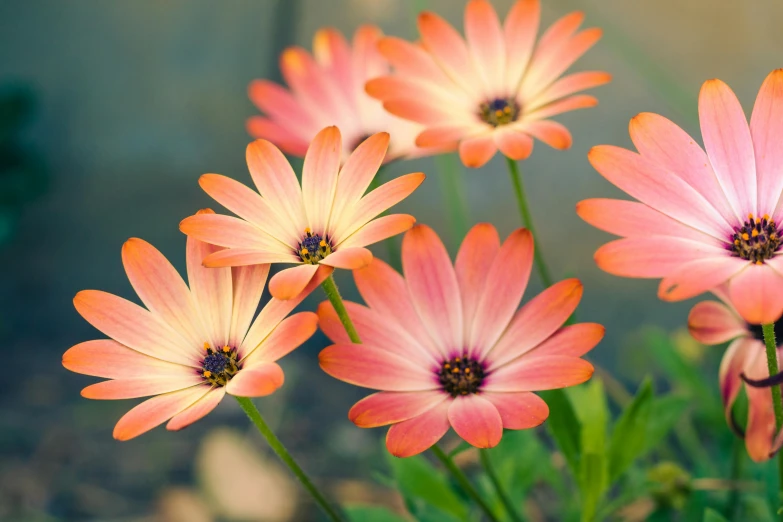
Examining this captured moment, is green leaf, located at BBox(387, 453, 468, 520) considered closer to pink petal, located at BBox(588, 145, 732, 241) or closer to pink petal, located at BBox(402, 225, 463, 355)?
pink petal, located at BBox(402, 225, 463, 355)

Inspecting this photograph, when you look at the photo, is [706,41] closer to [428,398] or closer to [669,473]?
[669,473]

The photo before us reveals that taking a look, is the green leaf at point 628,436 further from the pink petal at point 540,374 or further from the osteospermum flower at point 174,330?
the osteospermum flower at point 174,330

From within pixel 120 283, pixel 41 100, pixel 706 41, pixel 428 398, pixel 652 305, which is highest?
pixel 41 100

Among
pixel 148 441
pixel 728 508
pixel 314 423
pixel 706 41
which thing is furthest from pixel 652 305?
pixel 148 441

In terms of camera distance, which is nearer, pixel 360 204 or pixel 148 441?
pixel 360 204

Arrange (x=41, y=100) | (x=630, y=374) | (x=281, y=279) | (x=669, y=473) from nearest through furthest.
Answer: (x=281, y=279) → (x=669, y=473) → (x=630, y=374) → (x=41, y=100)

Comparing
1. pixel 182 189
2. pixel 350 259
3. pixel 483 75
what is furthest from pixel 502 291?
pixel 182 189
